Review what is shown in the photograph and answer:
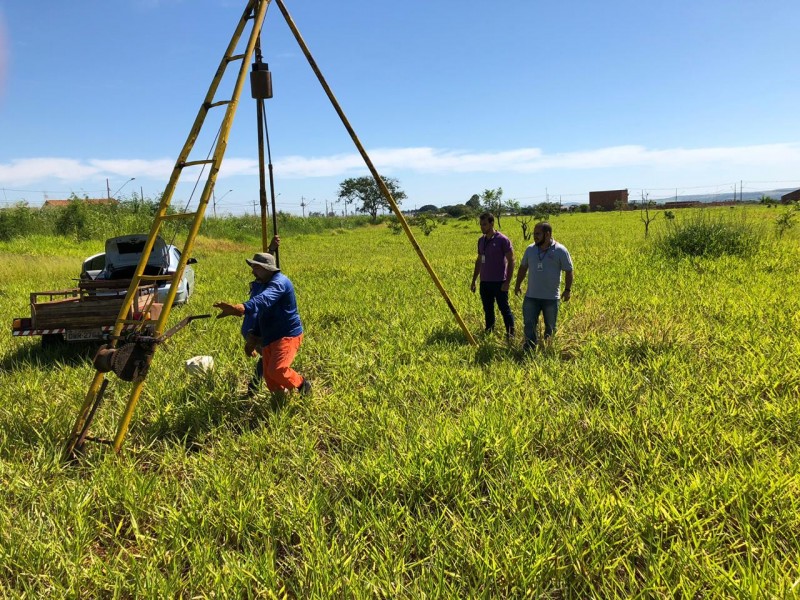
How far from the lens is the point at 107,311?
531 cm

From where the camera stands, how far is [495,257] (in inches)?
228

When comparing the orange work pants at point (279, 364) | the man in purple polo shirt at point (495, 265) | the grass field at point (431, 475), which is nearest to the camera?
the grass field at point (431, 475)

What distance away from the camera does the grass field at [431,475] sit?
7.22 feet

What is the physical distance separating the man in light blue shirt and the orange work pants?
8.98ft

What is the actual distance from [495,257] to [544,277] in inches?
32.1

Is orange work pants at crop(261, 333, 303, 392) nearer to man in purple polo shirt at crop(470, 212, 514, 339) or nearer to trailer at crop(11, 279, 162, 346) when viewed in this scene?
trailer at crop(11, 279, 162, 346)

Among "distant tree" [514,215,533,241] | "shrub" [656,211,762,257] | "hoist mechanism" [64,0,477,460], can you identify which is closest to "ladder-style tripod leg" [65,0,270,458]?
"hoist mechanism" [64,0,477,460]

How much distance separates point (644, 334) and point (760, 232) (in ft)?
32.2

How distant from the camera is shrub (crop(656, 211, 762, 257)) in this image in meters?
11.3

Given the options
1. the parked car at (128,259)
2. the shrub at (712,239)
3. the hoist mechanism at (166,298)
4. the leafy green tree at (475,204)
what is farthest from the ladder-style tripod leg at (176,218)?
the leafy green tree at (475,204)

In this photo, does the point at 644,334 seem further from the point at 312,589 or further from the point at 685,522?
the point at 312,589

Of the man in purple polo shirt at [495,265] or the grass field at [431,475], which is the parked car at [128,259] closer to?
the grass field at [431,475]

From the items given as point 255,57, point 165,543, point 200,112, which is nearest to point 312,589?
point 165,543

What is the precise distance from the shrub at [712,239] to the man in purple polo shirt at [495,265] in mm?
7896
